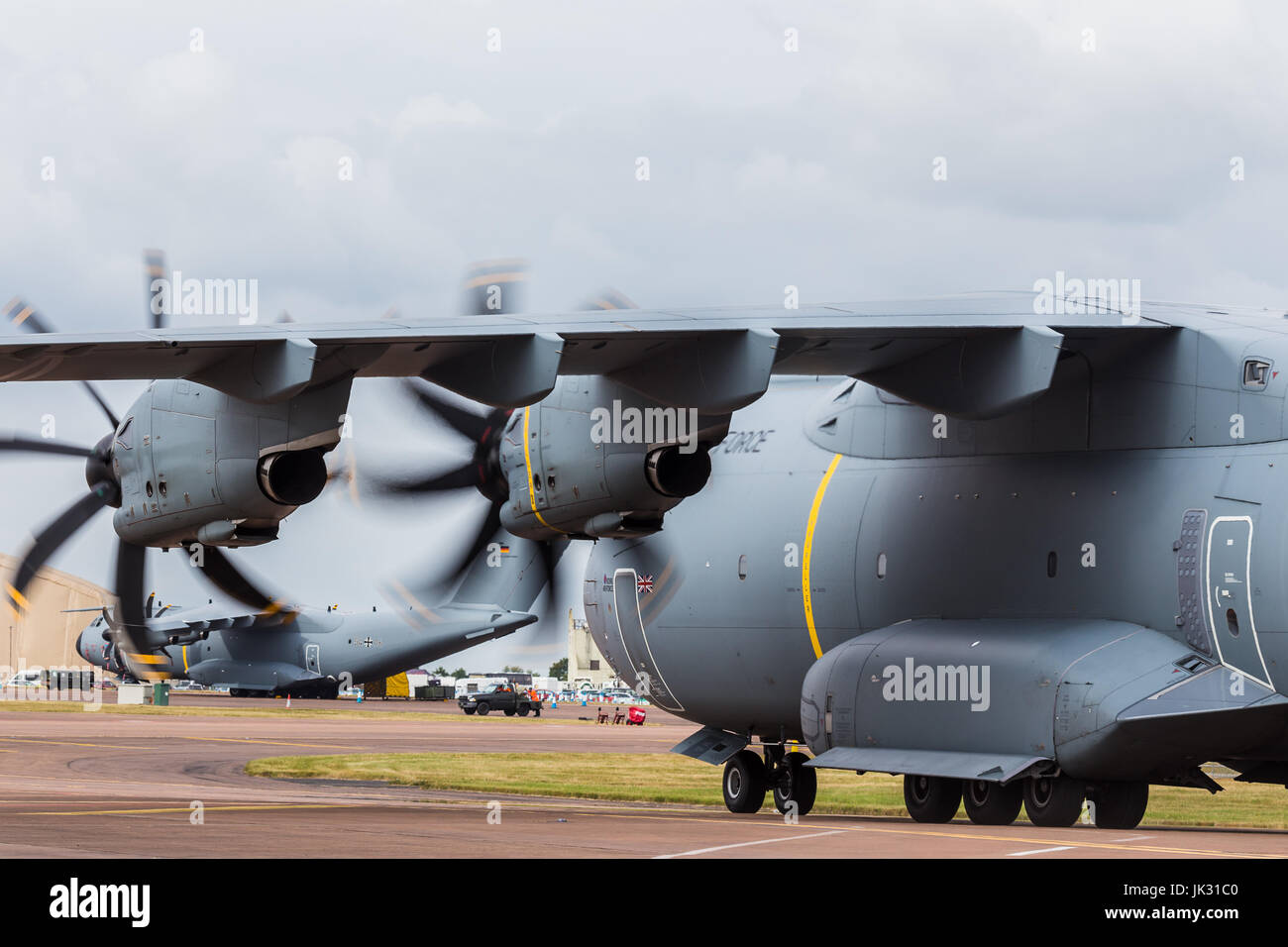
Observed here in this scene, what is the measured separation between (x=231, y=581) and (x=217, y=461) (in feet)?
7.30

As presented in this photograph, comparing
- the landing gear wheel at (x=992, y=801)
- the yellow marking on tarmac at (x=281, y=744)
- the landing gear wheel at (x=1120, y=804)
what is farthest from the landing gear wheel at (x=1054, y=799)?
the yellow marking on tarmac at (x=281, y=744)

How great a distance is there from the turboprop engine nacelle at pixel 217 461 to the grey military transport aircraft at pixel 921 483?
0.09ft

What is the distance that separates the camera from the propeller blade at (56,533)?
1623cm

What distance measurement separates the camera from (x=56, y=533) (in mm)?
16719

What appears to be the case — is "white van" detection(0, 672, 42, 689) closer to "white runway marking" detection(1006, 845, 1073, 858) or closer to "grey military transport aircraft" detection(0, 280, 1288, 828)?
"grey military transport aircraft" detection(0, 280, 1288, 828)

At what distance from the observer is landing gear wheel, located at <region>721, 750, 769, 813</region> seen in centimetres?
2009

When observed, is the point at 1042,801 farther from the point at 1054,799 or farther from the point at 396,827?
the point at 396,827

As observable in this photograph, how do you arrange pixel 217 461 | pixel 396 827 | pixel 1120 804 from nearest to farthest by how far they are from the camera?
pixel 396 827, pixel 217 461, pixel 1120 804

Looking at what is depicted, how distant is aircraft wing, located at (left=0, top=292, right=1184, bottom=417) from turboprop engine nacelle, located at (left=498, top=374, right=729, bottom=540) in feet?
3.36

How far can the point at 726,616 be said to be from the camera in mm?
18719

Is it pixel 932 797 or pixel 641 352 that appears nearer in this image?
pixel 641 352

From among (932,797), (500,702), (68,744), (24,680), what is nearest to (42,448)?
(932,797)

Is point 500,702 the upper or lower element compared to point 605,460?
lower
